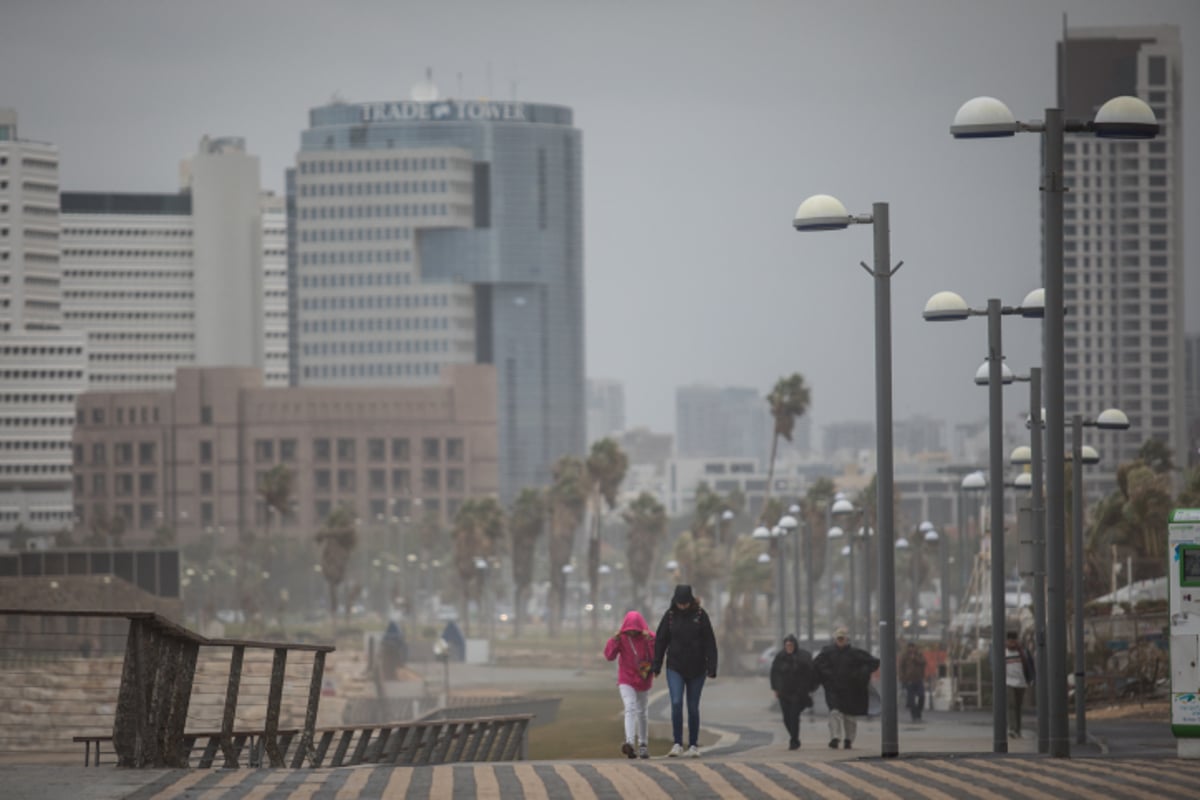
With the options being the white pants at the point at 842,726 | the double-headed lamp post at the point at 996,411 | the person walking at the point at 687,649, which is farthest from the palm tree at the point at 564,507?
the person walking at the point at 687,649

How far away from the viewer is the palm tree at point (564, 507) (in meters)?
152

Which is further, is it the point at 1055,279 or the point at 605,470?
the point at 605,470

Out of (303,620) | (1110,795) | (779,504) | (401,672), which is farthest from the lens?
(303,620)

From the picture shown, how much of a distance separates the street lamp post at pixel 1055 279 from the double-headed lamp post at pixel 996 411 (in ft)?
23.2

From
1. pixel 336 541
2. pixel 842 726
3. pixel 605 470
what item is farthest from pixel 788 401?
pixel 842 726

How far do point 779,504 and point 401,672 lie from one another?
32395mm

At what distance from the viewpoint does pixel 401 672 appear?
366 ft

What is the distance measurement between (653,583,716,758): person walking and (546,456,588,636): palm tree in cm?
12398

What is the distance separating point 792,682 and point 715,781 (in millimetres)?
15094

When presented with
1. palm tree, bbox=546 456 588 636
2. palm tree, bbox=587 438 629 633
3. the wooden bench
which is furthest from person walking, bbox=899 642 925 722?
palm tree, bbox=546 456 588 636

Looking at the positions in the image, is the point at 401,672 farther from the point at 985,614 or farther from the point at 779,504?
the point at 985,614

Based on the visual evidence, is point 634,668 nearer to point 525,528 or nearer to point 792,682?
point 792,682

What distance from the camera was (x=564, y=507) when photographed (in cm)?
15388

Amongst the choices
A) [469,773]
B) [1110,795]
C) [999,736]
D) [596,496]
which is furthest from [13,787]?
[596,496]
